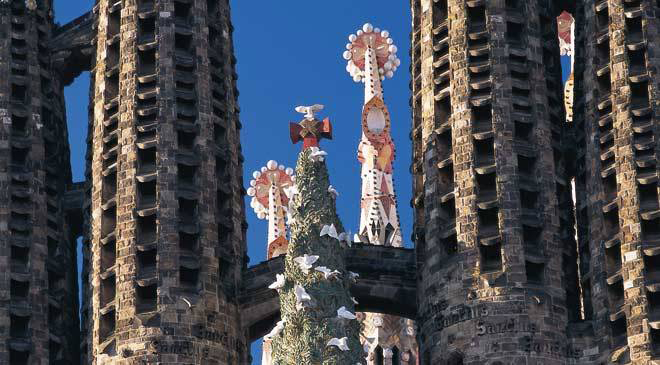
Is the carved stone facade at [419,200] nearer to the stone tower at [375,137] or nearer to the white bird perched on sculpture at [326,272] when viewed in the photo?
the white bird perched on sculpture at [326,272]

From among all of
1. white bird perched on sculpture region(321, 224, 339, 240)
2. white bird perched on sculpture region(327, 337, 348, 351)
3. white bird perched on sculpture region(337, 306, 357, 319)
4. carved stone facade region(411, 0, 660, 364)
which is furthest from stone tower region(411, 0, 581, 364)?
white bird perched on sculpture region(327, 337, 348, 351)

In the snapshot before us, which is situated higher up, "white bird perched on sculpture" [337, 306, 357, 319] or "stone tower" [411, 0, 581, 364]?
"stone tower" [411, 0, 581, 364]

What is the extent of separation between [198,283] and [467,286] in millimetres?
7326

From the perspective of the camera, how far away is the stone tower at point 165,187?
83500 millimetres

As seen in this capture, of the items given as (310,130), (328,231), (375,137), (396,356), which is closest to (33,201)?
(310,130)

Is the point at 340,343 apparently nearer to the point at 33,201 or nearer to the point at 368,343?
the point at 33,201

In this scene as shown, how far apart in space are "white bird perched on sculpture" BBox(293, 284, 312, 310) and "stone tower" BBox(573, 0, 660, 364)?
940 centimetres

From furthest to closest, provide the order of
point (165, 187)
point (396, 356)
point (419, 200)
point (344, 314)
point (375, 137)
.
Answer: point (375, 137)
point (396, 356)
point (419, 200)
point (165, 187)
point (344, 314)

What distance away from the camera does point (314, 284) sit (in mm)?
76062

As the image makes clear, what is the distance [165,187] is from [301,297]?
1110cm

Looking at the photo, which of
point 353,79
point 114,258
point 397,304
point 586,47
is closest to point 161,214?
point 114,258

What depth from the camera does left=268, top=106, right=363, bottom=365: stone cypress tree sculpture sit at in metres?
74.3

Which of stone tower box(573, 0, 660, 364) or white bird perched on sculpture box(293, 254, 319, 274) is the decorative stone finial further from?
stone tower box(573, 0, 660, 364)

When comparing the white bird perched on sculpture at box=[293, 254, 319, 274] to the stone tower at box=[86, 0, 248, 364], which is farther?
the stone tower at box=[86, 0, 248, 364]
